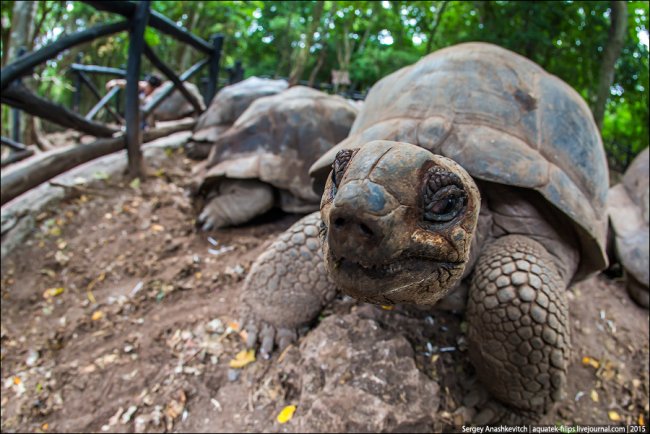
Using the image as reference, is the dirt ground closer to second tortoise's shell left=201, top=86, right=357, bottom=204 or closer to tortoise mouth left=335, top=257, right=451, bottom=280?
second tortoise's shell left=201, top=86, right=357, bottom=204

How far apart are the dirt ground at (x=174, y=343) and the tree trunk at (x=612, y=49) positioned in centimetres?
225

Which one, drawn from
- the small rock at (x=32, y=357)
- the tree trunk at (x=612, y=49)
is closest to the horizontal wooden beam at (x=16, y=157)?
the small rock at (x=32, y=357)

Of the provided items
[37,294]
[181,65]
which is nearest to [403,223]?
[37,294]

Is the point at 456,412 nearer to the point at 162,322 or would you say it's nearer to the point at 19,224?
the point at 162,322

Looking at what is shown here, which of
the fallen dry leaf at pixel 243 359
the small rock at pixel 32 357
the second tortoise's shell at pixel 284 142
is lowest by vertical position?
the small rock at pixel 32 357

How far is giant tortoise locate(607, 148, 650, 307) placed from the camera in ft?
11.4

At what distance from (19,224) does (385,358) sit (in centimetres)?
315

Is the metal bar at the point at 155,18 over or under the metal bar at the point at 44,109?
over

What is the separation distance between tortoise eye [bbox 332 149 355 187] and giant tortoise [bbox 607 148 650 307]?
9.93 ft

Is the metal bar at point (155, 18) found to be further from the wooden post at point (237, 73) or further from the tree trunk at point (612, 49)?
the tree trunk at point (612, 49)

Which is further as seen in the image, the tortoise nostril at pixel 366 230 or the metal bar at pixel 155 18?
the metal bar at pixel 155 18

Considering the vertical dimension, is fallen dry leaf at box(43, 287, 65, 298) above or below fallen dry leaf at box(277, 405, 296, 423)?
below

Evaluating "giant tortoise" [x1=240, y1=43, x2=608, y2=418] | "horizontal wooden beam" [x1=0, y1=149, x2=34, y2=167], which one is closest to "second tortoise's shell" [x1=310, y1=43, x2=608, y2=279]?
"giant tortoise" [x1=240, y1=43, x2=608, y2=418]

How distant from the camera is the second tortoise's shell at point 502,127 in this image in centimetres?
194
